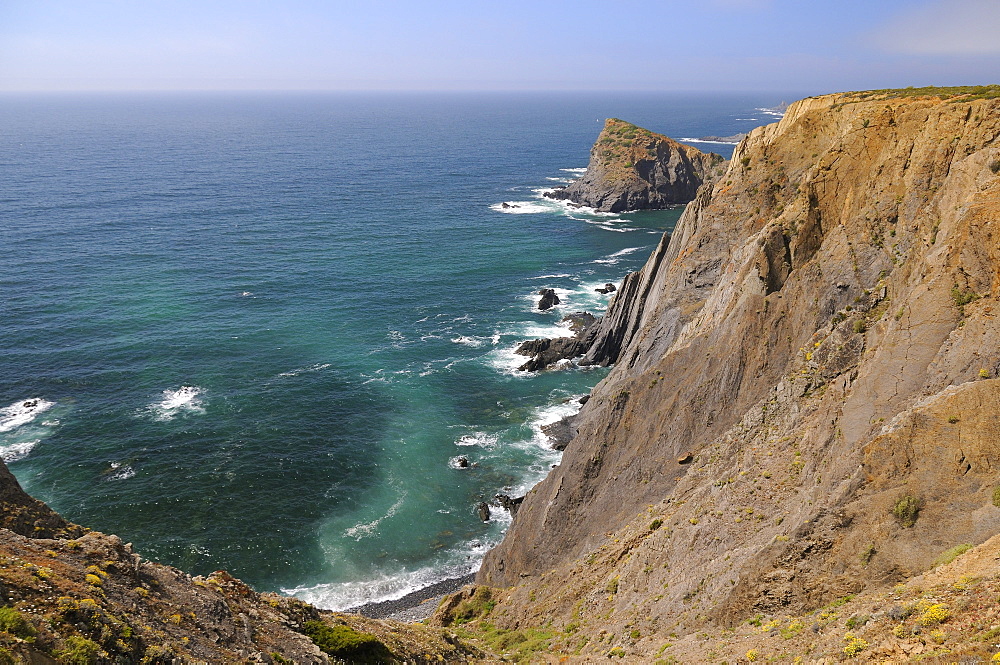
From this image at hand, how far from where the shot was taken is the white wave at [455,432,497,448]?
6381 centimetres

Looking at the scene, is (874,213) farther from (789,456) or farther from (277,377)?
(277,377)

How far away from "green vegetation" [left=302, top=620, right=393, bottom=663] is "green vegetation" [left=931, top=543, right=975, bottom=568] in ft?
64.7

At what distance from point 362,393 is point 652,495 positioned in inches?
1692

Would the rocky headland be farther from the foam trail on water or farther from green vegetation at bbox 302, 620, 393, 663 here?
the foam trail on water

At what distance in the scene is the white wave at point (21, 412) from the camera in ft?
208

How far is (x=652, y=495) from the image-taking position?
38500mm

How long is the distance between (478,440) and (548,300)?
38057 mm

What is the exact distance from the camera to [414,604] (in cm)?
4544

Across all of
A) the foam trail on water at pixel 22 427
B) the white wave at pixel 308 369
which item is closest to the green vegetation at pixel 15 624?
the foam trail on water at pixel 22 427

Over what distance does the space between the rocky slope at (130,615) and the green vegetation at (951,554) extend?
19.4 meters

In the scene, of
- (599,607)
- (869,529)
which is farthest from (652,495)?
(869,529)

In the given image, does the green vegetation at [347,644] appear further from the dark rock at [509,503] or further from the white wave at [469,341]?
the white wave at [469,341]

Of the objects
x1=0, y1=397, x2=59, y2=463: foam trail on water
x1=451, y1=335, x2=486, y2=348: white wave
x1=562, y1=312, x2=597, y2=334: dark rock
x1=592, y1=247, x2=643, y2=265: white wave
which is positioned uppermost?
x1=592, y1=247, x2=643, y2=265: white wave

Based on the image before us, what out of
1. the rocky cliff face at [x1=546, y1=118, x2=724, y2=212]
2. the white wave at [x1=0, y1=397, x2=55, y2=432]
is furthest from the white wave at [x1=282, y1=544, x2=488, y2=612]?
the rocky cliff face at [x1=546, y1=118, x2=724, y2=212]
